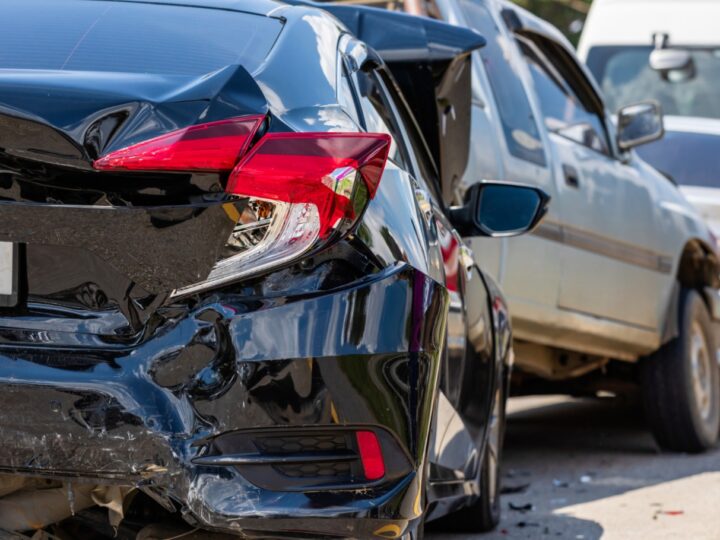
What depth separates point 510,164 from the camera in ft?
19.9

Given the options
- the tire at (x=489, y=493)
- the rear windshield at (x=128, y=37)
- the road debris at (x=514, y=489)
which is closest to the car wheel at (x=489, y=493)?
the tire at (x=489, y=493)

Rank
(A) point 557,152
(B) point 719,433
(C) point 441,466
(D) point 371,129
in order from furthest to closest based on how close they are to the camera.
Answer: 1. (B) point 719,433
2. (A) point 557,152
3. (C) point 441,466
4. (D) point 371,129

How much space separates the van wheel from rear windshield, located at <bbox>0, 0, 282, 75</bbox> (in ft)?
14.8

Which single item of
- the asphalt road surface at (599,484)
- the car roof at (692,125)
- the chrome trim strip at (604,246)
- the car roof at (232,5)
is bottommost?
the asphalt road surface at (599,484)

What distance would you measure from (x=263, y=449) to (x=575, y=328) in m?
4.19

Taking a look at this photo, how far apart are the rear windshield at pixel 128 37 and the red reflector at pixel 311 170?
337mm

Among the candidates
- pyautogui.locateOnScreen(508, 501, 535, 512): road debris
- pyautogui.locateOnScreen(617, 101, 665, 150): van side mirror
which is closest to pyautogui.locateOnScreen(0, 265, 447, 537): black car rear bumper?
pyautogui.locateOnScreen(508, 501, 535, 512): road debris

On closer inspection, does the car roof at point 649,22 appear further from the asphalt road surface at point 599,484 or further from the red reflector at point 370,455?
the red reflector at point 370,455

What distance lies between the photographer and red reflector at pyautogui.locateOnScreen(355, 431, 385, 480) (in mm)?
2654

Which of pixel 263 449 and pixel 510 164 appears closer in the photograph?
pixel 263 449

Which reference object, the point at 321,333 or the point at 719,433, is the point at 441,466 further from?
the point at 719,433

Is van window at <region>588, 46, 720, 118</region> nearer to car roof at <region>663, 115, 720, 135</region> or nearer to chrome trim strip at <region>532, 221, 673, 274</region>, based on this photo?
car roof at <region>663, 115, 720, 135</region>

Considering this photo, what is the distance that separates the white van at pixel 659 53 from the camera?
39.1ft

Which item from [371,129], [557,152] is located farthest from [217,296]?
[557,152]
